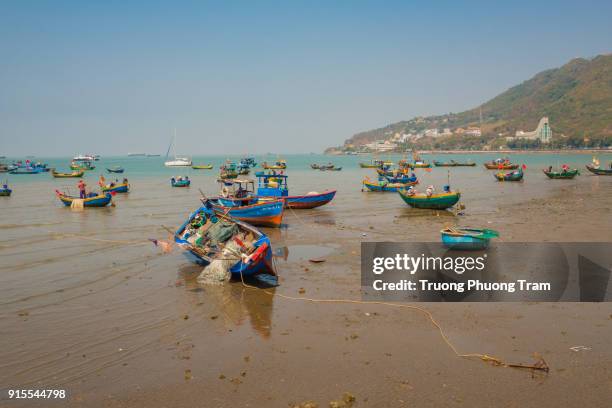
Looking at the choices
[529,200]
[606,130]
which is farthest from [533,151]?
[529,200]

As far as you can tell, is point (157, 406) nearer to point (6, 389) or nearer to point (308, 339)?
point (6, 389)

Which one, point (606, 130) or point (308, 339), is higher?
point (606, 130)

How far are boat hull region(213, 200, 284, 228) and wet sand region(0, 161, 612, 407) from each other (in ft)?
23.5

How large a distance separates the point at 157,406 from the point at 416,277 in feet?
28.2

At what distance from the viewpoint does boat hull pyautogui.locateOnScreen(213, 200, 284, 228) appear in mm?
22467

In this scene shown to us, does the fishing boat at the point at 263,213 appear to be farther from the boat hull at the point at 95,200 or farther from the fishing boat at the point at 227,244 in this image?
the boat hull at the point at 95,200

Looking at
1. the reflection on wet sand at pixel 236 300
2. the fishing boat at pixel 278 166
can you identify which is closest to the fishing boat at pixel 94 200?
the fishing boat at pixel 278 166

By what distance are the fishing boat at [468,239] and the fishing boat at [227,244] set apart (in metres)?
6.82

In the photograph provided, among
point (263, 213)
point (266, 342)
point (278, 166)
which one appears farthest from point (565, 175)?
point (266, 342)

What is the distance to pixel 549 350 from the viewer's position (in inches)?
330

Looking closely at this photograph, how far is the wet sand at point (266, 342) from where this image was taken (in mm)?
7121

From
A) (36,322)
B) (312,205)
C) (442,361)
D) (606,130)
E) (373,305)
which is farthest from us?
(606,130)

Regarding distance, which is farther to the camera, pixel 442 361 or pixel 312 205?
pixel 312 205

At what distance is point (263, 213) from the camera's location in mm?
22656
